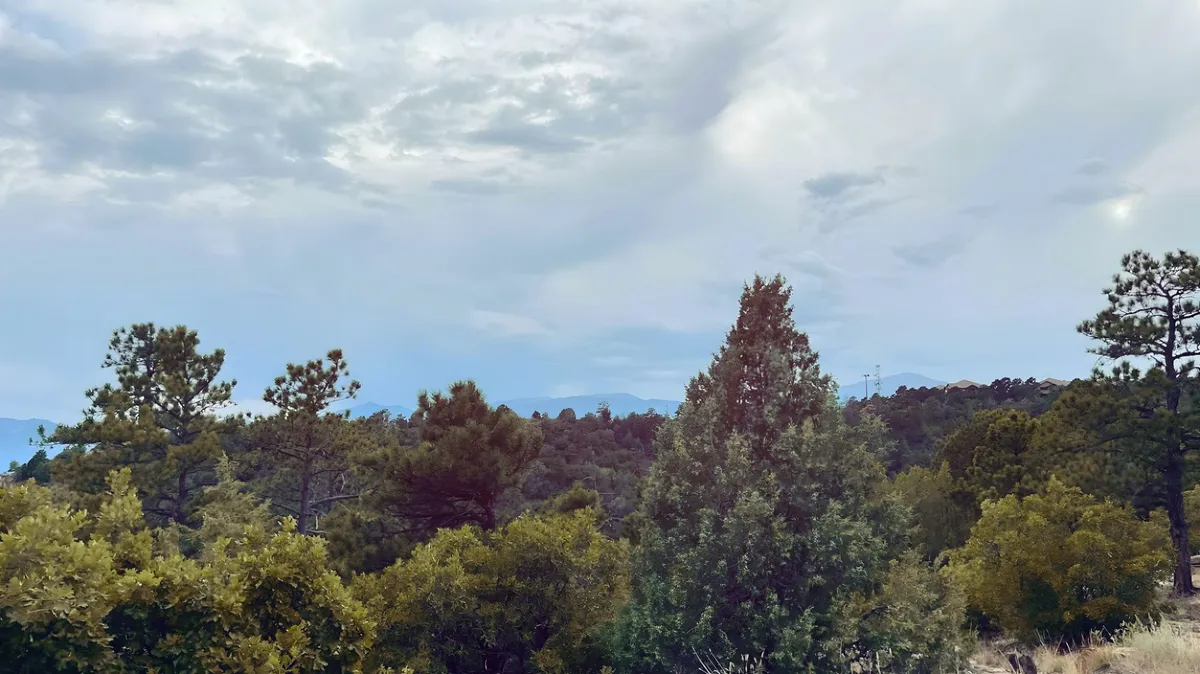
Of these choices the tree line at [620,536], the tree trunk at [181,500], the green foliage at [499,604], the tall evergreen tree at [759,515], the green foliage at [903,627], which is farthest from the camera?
the tree trunk at [181,500]

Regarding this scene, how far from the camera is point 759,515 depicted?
11570 millimetres

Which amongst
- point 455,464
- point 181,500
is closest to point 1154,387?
point 455,464

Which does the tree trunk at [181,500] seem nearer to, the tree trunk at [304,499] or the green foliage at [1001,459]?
the tree trunk at [304,499]

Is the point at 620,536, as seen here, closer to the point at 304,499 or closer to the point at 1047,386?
the point at 304,499

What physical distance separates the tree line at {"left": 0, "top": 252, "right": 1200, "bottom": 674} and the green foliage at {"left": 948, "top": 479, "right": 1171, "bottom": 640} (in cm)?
6

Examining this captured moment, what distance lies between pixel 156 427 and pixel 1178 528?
33547 mm

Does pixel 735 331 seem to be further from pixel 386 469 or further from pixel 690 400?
pixel 386 469

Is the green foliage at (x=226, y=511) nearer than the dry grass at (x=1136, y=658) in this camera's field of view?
No

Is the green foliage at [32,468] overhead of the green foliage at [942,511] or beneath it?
overhead

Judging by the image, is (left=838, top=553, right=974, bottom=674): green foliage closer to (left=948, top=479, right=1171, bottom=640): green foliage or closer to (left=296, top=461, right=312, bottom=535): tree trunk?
(left=948, top=479, right=1171, bottom=640): green foliage

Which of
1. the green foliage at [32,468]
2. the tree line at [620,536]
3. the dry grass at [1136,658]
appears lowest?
the dry grass at [1136,658]

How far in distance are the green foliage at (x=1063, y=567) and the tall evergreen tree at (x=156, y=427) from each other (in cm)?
2395

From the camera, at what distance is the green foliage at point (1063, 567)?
17.0 meters

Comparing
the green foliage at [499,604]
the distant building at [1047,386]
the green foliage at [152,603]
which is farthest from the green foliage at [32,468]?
the distant building at [1047,386]
